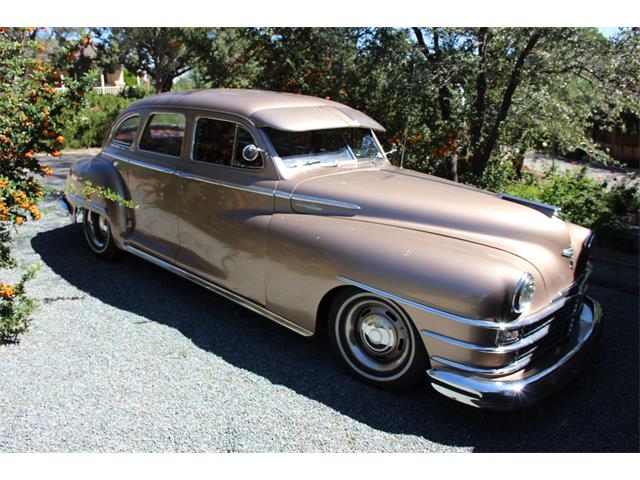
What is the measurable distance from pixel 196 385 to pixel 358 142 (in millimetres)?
2471

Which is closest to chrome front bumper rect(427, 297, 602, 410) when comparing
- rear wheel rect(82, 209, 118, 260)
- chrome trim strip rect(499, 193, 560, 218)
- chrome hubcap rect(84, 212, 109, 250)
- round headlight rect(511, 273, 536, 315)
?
round headlight rect(511, 273, 536, 315)

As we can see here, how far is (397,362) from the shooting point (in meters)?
3.38

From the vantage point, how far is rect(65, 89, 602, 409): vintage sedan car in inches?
116

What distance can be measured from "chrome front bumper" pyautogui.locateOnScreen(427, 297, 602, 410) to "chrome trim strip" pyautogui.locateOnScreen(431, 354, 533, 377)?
0.10 ft

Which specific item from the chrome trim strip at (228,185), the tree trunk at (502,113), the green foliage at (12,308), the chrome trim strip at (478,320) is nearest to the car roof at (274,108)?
the chrome trim strip at (228,185)

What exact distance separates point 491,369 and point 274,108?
260 cm

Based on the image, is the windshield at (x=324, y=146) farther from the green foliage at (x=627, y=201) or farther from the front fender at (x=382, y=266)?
the green foliage at (x=627, y=201)

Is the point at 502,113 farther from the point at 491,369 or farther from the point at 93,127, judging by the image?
the point at 93,127

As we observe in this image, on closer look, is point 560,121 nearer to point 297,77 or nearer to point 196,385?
point 297,77

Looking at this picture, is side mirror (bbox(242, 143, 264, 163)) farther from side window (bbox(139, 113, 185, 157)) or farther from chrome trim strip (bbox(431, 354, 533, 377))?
chrome trim strip (bbox(431, 354, 533, 377))

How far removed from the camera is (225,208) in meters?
4.18

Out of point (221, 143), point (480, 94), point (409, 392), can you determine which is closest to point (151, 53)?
point (480, 94)

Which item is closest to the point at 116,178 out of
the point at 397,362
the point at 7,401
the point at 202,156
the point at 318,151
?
the point at 202,156

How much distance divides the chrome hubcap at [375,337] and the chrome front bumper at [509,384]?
0.34 meters
